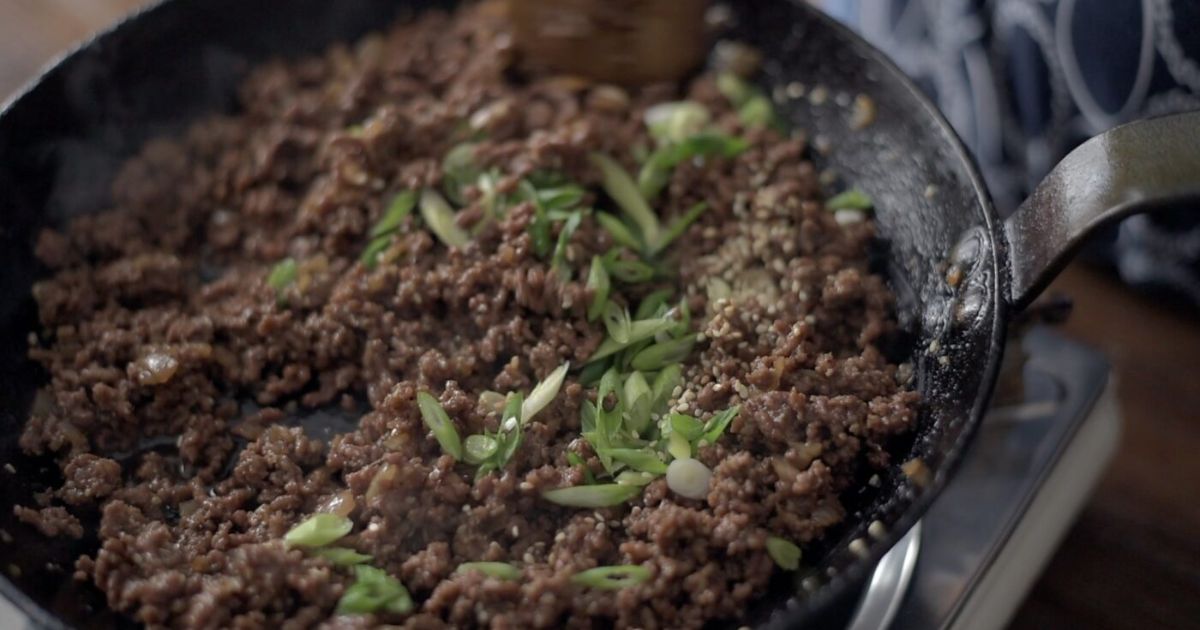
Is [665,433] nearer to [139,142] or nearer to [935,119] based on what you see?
[935,119]

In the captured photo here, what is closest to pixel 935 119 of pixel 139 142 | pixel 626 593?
pixel 626 593

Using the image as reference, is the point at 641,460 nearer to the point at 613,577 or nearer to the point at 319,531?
the point at 613,577

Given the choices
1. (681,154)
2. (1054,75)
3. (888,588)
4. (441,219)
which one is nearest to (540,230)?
(441,219)

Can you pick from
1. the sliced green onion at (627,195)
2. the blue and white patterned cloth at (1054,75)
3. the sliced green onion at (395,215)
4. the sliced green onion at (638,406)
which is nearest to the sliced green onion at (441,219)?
the sliced green onion at (395,215)

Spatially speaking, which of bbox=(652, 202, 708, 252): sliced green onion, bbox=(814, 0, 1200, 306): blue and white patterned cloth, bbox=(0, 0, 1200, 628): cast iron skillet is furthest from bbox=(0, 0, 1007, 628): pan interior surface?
bbox=(814, 0, 1200, 306): blue and white patterned cloth

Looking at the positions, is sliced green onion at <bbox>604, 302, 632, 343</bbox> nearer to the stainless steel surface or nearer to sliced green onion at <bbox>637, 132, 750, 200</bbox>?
sliced green onion at <bbox>637, 132, 750, 200</bbox>
